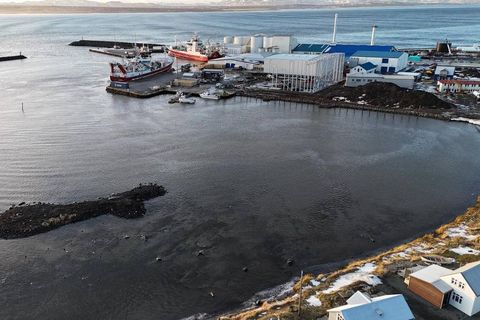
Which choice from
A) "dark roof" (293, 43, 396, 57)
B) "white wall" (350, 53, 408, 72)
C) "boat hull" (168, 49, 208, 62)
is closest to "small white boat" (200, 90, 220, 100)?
"white wall" (350, 53, 408, 72)

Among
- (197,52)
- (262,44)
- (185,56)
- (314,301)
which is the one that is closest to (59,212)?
(314,301)

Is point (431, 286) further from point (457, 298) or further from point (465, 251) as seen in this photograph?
point (465, 251)

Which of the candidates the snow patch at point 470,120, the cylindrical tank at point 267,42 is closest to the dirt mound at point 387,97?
the snow patch at point 470,120

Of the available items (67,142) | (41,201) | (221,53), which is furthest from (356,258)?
(221,53)

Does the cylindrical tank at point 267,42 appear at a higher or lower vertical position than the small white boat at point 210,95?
higher

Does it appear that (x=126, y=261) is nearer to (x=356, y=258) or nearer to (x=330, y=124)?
(x=356, y=258)

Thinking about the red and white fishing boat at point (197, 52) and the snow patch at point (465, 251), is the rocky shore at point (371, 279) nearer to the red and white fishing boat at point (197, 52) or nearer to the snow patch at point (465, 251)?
the snow patch at point (465, 251)

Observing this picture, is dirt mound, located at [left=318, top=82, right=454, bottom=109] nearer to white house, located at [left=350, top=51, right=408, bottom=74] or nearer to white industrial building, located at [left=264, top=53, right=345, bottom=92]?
white industrial building, located at [left=264, top=53, right=345, bottom=92]
